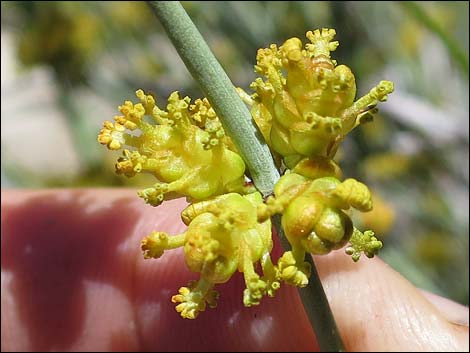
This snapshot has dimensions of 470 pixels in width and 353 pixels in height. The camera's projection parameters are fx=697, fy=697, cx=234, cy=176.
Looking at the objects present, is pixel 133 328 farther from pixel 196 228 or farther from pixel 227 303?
pixel 196 228

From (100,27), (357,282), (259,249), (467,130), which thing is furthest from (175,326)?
(100,27)

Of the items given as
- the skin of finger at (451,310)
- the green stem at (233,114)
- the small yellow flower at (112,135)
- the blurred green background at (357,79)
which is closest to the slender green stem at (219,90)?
the green stem at (233,114)

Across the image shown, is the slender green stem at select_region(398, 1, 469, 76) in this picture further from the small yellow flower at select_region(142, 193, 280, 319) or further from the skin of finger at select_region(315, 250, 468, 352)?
the small yellow flower at select_region(142, 193, 280, 319)

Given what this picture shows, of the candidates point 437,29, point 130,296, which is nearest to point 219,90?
point 437,29

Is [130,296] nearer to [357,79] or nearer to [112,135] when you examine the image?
[112,135]

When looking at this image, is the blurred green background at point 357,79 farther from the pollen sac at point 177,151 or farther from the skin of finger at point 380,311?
the pollen sac at point 177,151

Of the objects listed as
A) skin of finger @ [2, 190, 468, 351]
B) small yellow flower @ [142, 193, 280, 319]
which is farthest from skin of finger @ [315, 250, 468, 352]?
small yellow flower @ [142, 193, 280, 319]
